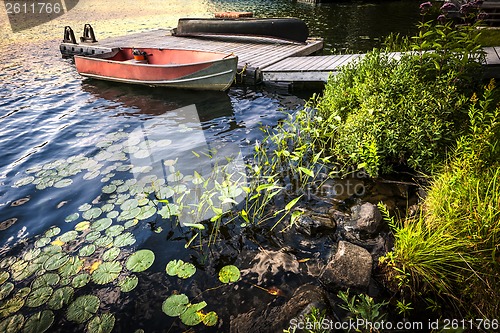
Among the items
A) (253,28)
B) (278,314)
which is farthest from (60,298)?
(253,28)

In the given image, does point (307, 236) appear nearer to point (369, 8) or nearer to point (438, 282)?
point (438, 282)

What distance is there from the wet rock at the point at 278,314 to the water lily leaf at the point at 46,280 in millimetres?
2292

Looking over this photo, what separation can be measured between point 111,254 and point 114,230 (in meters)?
0.47

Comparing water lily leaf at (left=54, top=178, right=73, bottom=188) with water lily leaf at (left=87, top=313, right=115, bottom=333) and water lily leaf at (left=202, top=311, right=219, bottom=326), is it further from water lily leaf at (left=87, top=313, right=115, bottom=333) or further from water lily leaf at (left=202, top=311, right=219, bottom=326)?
water lily leaf at (left=202, top=311, right=219, bottom=326)

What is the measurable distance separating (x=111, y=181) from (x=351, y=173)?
4488 millimetres

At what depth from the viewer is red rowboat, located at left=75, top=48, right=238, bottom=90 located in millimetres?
9055

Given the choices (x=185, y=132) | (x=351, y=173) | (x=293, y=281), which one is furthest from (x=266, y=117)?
(x=293, y=281)

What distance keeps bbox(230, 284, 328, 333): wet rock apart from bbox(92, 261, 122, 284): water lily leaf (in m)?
1.64

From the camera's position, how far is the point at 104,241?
414 centimetres

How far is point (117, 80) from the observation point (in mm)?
10570

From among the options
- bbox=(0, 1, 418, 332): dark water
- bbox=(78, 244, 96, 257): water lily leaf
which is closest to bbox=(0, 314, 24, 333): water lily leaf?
bbox=(0, 1, 418, 332): dark water

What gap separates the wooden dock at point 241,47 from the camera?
33.6 feet

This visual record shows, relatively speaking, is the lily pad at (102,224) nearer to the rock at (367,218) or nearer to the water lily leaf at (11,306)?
the water lily leaf at (11,306)

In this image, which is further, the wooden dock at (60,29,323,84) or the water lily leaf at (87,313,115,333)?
the wooden dock at (60,29,323,84)
